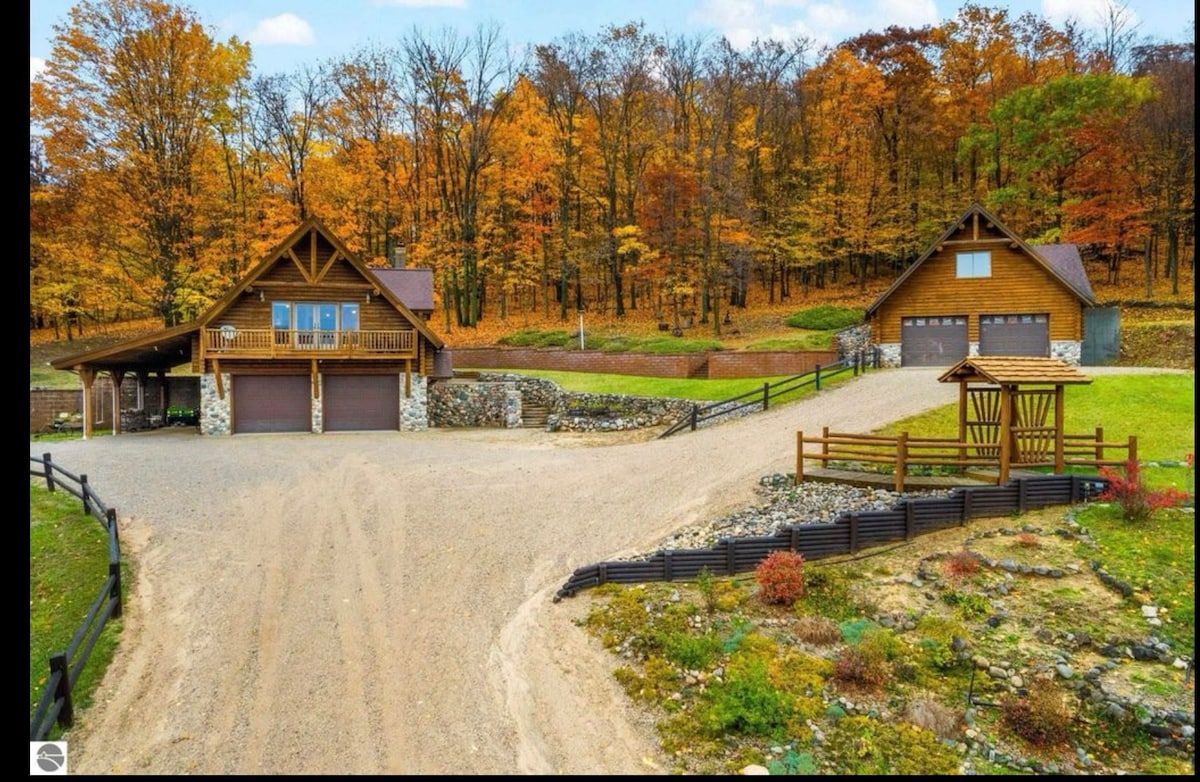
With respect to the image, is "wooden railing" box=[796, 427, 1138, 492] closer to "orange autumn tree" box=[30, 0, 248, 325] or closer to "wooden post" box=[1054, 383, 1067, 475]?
"wooden post" box=[1054, 383, 1067, 475]

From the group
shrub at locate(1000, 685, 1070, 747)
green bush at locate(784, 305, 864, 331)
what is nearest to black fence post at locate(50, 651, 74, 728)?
shrub at locate(1000, 685, 1070, 747)

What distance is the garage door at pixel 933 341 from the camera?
28266 mm

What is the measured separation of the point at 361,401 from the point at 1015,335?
30.0 m

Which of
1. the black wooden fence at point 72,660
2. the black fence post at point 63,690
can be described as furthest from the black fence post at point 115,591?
the black fence post at point 63,690

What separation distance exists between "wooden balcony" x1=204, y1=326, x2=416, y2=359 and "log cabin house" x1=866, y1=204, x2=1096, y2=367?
22.4m

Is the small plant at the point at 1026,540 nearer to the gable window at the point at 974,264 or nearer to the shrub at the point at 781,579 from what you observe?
the shrub at the point at 781,579

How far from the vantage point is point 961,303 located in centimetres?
2795

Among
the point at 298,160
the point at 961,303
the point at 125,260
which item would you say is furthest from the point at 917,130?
the point at 125,260

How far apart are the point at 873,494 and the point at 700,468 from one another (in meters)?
4.86

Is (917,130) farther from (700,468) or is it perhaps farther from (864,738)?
(864,738)

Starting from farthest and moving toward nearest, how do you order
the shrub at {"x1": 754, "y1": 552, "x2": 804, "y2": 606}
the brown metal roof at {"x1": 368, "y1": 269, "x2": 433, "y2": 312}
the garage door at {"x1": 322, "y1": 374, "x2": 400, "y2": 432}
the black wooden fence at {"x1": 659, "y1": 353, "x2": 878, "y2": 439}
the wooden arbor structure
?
the brown metal roof at {"x1": 368, "y1": 269, "x2": 433, "y2": 312}, the garage door at {"x1": 322, "y1": 374, "x2": 400, "y2": 432}, the black wooden fence at {"x1": 659, "y1": 353, "x2": 878, "y2": 439}, the wooden arbor structure, the shrub at {"x1": 754, "y1": 552, "x2": 804, "y2": 606}

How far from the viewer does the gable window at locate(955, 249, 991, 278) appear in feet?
90.2

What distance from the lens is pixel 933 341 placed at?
28.7 meters

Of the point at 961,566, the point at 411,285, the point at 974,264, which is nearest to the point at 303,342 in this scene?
the point at 411,285
